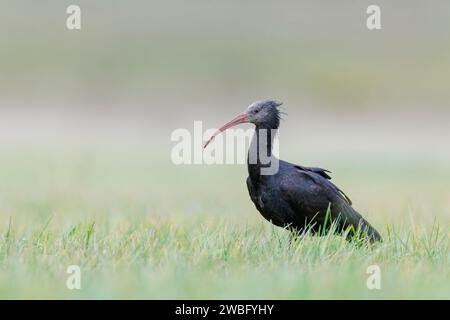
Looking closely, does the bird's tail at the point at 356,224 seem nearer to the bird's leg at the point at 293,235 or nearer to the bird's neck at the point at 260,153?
the bird's leg at the point at 293,235

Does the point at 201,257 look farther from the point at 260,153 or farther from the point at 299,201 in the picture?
the point at 260,153

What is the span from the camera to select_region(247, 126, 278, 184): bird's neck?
890 cm

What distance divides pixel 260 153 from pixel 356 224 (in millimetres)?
1036

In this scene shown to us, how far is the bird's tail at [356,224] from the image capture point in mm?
8758

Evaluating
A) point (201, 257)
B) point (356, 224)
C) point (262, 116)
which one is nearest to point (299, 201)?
point (356, 224)

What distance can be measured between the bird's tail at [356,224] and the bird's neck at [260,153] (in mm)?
Result: 768

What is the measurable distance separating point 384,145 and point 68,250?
16.6 m

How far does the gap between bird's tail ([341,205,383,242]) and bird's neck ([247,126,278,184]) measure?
30.2 inches

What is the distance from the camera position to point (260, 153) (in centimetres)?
905

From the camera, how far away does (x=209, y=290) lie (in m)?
6.62

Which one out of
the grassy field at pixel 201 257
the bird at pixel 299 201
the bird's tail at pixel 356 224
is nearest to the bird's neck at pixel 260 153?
the bird at pixel 299 201

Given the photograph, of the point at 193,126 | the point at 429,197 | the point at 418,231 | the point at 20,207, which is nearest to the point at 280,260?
the point at 418,231

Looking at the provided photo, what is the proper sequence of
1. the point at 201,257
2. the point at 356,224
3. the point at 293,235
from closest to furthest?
the point at 201,257, the point at 293,235, the point at 356,224

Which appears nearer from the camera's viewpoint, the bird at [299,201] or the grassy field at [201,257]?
the grassy field at [201,257]
